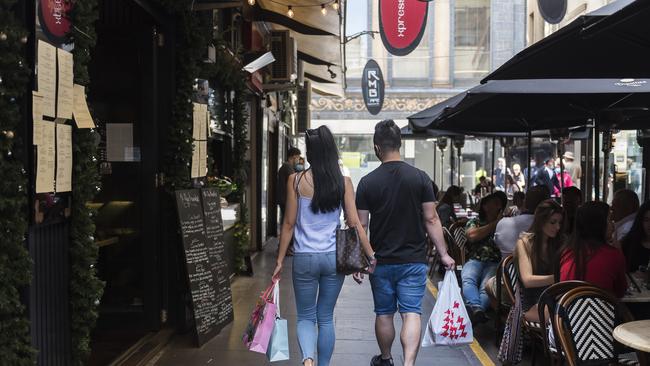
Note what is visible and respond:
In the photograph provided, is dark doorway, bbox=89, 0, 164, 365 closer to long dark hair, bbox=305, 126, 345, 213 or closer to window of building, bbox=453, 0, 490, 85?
long dark hair, bbox=305, 126, 345, 213

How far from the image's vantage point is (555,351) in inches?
173

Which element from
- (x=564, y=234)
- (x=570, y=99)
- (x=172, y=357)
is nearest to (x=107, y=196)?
(x=172, y=357)

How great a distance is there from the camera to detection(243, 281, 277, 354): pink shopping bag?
4.45 m

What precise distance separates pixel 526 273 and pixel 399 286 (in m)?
0.97

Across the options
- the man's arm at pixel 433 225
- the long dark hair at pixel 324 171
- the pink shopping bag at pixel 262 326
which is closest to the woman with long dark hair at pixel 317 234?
the long dark hair at pixel 324 171

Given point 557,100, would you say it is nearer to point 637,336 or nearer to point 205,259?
point 205,259

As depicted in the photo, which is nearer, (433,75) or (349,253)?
(349,253)

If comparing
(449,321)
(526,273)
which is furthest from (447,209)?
(449,321)

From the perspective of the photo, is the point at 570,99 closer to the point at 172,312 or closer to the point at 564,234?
the point at 564,234

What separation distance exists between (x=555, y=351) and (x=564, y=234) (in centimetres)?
126

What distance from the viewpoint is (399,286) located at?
4922mm

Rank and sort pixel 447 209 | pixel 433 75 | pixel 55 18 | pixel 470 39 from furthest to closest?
pixel 470 39
pixel 433 75
pixel 447 209
pixel 55 18

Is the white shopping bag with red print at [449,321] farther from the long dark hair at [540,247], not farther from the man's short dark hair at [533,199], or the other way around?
the man's short dark hair at [533,199]

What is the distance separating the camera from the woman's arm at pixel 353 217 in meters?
4.64
